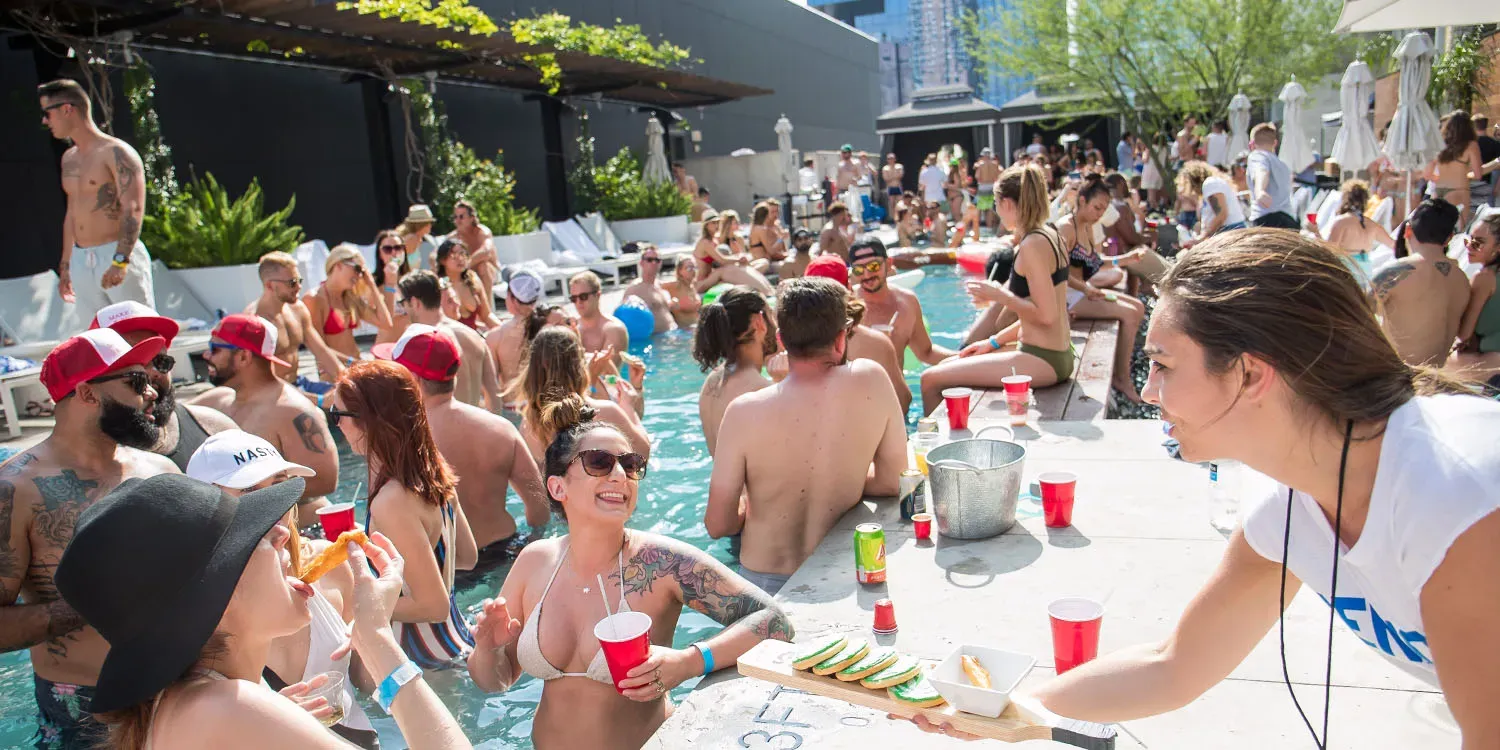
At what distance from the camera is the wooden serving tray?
1.96 meters

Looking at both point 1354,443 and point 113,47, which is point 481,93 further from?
point 1354,443

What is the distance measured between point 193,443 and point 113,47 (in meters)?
9.79

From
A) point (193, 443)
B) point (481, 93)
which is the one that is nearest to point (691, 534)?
point (193, 443)

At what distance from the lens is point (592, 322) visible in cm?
836

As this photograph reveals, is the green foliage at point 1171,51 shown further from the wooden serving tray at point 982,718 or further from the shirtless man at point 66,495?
the wooden serving tray at point 982,718

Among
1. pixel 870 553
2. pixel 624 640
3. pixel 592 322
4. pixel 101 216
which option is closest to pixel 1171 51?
pixel 592 322

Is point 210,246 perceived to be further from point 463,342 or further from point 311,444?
point 311,444

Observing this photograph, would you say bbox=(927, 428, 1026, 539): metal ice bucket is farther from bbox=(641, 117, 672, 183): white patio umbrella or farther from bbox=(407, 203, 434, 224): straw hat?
bbox=(641, 117, 672, 183): white patio umbrella

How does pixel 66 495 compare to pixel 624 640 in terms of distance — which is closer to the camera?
pixel 624 640

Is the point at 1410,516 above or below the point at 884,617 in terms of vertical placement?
above

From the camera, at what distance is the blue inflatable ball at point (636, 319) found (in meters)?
11.6

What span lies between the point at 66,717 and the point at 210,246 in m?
9.29

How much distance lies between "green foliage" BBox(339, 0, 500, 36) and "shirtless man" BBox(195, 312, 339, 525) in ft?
29.5

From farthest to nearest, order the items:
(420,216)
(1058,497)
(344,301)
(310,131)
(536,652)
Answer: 1. (310,131)
2. (420,216)
3. (344,301)
4. (1058,497)
5. (536,652)
